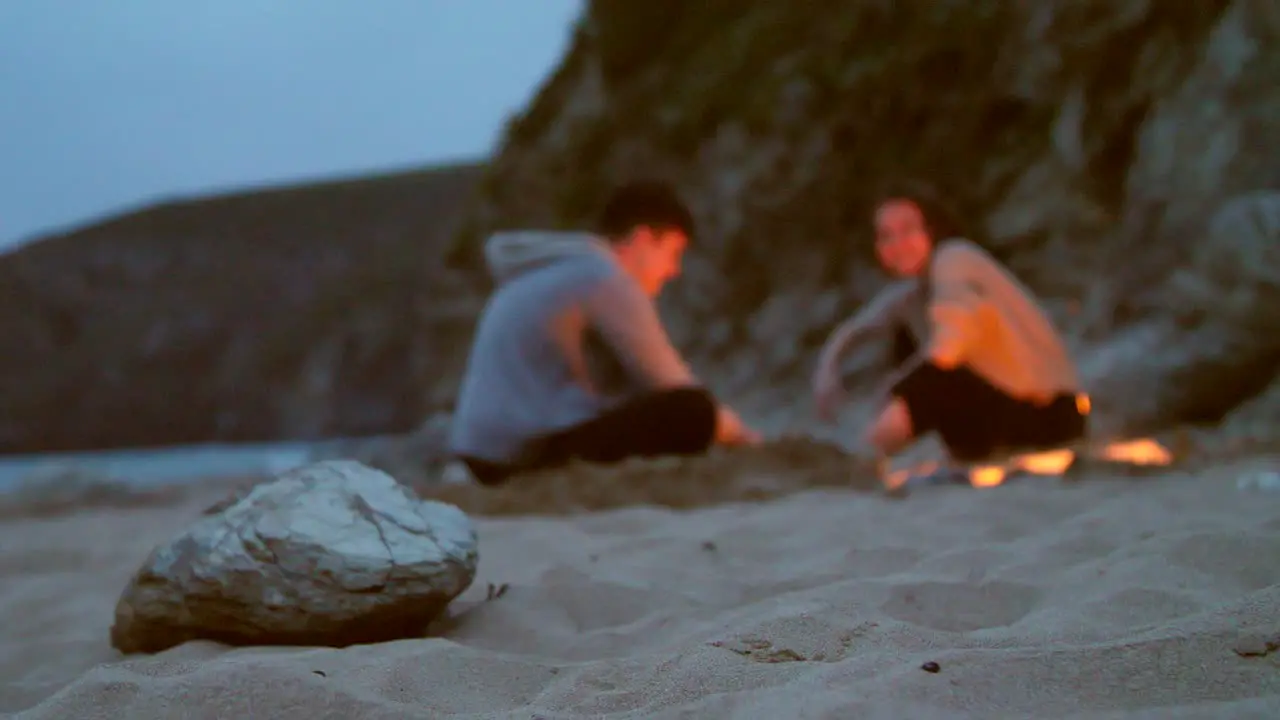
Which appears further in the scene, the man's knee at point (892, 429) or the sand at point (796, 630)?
the man's knee at point (892, 429)

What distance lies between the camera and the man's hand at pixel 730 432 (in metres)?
3.44

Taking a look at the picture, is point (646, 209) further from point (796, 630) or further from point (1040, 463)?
point (796, 630)

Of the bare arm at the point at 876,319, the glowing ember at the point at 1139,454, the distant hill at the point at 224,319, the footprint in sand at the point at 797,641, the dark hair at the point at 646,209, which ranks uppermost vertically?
the dark hair at the point at 646,209

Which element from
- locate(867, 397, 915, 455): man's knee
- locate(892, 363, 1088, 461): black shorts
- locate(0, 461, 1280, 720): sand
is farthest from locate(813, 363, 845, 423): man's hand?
locate(0, 461, 1280, 720): sand

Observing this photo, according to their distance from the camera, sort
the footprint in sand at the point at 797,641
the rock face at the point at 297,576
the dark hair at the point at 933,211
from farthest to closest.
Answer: the dark hair at the point at 933,211 → the rock face at the point at 297,576 → the footprint in sand at the point at 797,641

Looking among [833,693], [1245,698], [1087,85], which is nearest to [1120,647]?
[1245,698]

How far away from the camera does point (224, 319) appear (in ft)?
77.4

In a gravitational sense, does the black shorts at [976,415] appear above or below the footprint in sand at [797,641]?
Answer: below

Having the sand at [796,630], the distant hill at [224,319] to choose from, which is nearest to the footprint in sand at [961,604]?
the sand at [796,630]

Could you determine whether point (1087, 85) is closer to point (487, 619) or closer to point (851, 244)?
point (851, 244)

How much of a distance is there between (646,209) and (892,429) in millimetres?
1140

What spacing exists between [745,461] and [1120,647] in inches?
90.8

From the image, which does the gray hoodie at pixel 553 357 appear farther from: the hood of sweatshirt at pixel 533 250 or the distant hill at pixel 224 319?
the distant hill at pixel 224 319

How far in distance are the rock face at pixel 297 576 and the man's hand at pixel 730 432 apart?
205cm
